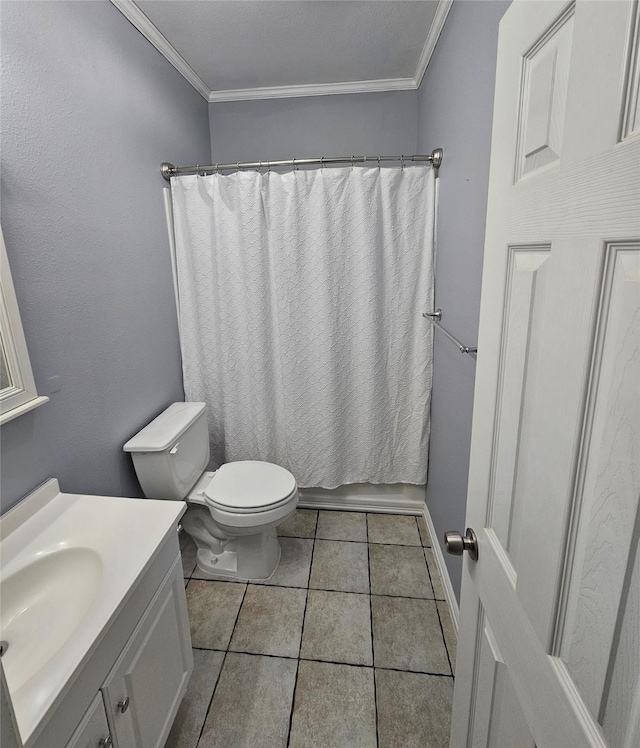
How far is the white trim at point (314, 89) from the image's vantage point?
86.5 inches

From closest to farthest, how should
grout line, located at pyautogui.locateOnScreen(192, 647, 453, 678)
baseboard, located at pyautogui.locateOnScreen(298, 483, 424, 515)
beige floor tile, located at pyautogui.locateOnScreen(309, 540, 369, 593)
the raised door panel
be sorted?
the raised door panel → grout line, located at pyautogui.locateOnScreen(192, 647, 453, 678) → beige floor tile, located at pyautogui.locateOnScreen(309, 540, 369, 593) → baseboard, located at pyautogui.locateOnScreen(298, 483, 424, 515)

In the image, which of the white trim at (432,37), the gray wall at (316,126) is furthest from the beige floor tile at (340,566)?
the white trim at (432,37)

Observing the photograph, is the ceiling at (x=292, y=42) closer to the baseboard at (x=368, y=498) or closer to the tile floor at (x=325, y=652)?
the baseboard at (x=368, y=498)

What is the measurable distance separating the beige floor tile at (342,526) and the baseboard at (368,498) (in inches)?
2.0

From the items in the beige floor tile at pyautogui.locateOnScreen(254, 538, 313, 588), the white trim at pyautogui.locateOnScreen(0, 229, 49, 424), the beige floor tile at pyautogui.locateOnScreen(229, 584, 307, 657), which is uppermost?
the white trim at pyautogui.locateOnScreen(0, 229, 49, 424)

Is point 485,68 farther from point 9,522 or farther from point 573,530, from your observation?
point 9,522

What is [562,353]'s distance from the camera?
49 centimetres

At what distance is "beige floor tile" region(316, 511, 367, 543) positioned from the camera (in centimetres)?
221

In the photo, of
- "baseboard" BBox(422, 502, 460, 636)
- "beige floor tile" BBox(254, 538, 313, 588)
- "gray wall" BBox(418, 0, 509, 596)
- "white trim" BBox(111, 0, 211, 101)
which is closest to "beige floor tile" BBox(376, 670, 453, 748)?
"baseboard" BBox(422, 502, 460, 636)

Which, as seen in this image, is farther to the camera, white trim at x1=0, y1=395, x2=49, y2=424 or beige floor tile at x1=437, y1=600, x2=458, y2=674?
beige floor tile at x1=437, y1=600, x2=458, y2=674

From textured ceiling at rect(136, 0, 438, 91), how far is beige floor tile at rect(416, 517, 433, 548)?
2415 mm

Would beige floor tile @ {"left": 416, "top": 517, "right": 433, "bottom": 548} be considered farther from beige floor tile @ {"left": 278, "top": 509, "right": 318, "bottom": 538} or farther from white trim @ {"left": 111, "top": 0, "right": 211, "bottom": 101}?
white trim @ {"left": 111, "top": 0, "right": 211, "bottom": 101}

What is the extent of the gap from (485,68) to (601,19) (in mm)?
953

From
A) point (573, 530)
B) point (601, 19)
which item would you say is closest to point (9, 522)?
point (573, 530)
